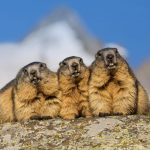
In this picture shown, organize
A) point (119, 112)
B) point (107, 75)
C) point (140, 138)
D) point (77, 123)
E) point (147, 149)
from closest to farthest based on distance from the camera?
point (147, 149)
point (140, 138)
point (77, 123)
point (119, 112)
point (107, 75)

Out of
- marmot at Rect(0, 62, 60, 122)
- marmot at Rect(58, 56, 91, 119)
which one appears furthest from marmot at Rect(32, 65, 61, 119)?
marmot at Rect(58, 56, 91, 119)

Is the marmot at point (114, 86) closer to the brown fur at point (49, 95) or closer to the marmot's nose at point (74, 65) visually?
the marmot's nose at point (74, 65)

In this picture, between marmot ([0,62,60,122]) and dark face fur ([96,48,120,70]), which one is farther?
dark face fur ([96,48,120,70])

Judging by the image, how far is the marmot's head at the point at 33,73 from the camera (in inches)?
441

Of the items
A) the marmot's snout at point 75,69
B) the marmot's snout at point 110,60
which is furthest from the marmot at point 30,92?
the marmot's snout at point 110,60

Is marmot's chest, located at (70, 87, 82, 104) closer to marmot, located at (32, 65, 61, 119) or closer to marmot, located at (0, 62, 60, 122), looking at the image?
marmot, located at (32, 65, 61, 119)

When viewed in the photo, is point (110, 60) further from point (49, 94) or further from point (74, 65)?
point (49, 94)

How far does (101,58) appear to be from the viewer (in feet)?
37.3

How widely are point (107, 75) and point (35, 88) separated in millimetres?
1537

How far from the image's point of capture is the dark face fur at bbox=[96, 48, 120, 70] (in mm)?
11211

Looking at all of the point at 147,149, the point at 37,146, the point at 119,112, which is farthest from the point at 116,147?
the point at 119,112

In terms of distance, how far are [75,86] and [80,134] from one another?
2970 mm

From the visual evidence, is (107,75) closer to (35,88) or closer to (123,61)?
(123,61)

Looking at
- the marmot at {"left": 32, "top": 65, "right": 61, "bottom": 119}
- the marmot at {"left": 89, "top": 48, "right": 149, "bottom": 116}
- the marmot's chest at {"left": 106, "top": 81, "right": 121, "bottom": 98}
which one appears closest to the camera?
the marmot at {"left": 32, "top": 65, "right": 61, "bottom": 119}
